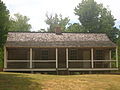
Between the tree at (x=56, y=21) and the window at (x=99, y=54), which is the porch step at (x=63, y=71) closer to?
the window at (x=99, y=54)

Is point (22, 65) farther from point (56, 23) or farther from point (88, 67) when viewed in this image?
point (56, 23)

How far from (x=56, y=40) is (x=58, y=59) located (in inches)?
96.8

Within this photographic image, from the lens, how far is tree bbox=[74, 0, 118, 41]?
58.0m

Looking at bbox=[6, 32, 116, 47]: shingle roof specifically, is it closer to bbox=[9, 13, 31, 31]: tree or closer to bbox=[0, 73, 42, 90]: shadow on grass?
bbox=[0, 73, 42, 90]: shadow on grass

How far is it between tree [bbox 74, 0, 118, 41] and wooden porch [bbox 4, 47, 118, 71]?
2267 cm

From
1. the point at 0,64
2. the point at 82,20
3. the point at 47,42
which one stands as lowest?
the point at 0,64

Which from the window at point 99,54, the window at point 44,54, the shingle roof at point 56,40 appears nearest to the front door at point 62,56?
the shingle roof at point 56,40

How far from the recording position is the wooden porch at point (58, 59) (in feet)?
105

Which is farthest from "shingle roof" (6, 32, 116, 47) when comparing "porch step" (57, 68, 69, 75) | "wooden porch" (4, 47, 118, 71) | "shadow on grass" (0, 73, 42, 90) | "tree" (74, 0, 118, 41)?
"tree" (74, 0, 118, 41)

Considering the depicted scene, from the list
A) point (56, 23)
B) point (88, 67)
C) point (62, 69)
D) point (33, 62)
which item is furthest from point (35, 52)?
point (56, 23)

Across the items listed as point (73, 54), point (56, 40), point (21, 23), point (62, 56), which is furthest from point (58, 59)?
point (21, 23)

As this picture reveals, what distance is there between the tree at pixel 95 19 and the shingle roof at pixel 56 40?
68.2 feet

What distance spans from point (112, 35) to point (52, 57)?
89.6 ft

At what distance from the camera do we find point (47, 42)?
33.5m
